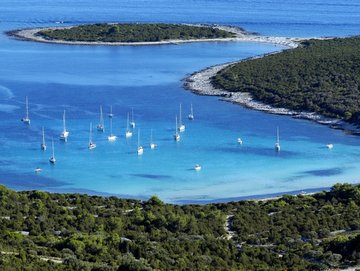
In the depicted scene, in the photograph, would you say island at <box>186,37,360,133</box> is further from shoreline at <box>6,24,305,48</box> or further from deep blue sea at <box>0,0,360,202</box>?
shoreline at <box>6,24,305,48</box>

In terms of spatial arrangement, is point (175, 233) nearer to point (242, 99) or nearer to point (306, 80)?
point (242, 99)


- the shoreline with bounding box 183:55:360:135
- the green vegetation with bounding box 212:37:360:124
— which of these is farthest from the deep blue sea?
the green vegetation with bounding box 212:37:360:124

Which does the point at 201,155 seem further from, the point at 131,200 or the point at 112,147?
the point at 131,200

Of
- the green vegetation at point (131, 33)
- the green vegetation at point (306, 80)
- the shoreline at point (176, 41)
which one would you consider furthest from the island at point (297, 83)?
the green vegetation at point (131, 33)

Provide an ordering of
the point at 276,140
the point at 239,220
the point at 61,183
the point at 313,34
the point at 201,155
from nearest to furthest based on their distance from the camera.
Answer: the point at 239,220, the point at 61,183, the point at 201,155, the point at 276,140, the point at 313,34

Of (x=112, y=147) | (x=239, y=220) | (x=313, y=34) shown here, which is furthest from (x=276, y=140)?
(x=313, y=34)

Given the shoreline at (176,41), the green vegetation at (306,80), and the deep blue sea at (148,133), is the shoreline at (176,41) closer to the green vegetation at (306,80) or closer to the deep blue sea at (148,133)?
the deep blue sea at (148,133)


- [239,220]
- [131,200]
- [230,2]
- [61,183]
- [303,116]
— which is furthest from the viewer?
[230,2]
